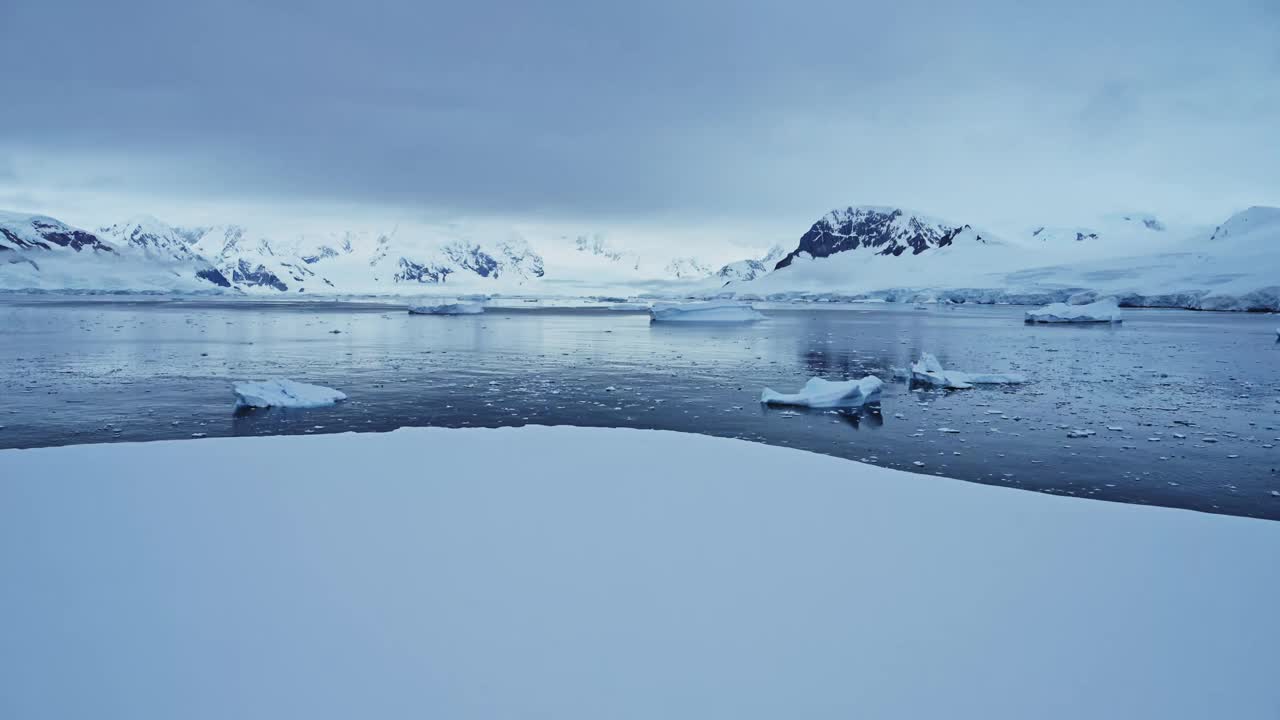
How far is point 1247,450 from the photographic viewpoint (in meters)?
9.55

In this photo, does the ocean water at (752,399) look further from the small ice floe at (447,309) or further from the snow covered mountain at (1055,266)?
the snow covered mountain at (1055,266)

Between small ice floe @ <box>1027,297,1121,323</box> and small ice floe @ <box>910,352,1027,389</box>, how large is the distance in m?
32.2

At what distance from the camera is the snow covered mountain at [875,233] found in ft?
534

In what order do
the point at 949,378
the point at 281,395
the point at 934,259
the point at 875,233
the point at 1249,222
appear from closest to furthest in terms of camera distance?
the point at 281,395 → the point at 949,378 → the point at 1249,222 → the point at 934,259 → the point at 875,233

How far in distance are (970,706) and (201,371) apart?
18548 mm

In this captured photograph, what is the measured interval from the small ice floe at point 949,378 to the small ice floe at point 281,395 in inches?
492

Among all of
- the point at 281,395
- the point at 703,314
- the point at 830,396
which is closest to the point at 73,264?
the point at 703,314

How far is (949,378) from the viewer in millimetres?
15469

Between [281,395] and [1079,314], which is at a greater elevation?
[1079,314]

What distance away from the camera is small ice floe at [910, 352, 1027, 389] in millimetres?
15359

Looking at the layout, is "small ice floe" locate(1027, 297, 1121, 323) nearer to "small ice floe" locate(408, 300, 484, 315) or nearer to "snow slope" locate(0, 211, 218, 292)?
"small ice floe" locate(408, 300, 484, 315)

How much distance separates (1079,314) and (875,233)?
139 metres

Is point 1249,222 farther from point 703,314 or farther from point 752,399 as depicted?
point 752,399

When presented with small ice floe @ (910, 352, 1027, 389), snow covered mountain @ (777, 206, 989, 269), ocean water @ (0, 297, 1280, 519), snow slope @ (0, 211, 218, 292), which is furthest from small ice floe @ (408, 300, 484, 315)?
snow covered mountain @ (777, 206, 989, 269)
